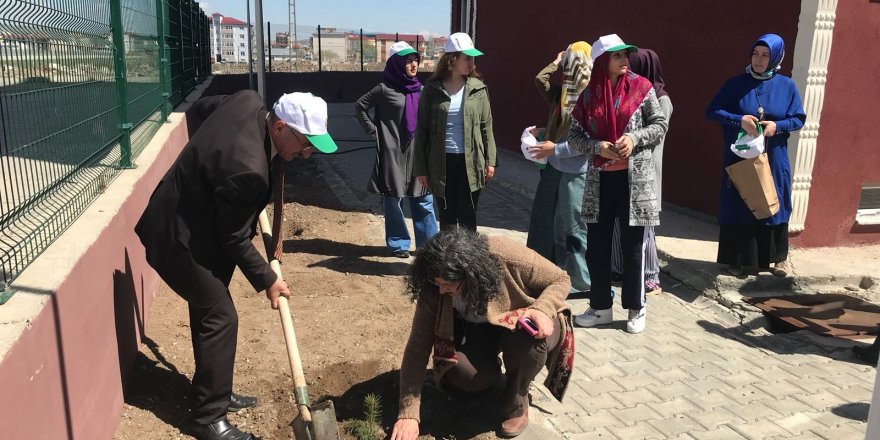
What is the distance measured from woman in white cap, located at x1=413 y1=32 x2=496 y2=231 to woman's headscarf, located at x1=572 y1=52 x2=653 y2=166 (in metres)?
1.04

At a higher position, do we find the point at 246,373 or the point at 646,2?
the point at 646,2

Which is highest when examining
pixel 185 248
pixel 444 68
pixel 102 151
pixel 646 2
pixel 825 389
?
pixel 646 2

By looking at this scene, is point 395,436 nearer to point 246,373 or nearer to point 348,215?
point 246,373

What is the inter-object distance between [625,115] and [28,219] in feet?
10.4

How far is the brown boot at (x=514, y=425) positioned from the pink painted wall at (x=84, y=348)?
5.77ft

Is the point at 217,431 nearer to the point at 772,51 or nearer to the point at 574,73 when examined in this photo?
the point at 574,73

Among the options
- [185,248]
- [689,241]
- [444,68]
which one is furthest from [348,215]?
[185,248]

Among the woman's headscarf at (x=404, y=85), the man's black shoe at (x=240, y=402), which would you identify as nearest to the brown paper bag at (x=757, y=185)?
the woman's headscarf at (x=404, y=85)

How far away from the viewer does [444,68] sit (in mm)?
5164

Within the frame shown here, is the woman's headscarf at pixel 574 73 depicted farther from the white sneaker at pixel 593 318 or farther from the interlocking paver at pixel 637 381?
the interlocking paver at pixel 637 381

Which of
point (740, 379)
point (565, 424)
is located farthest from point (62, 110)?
point (740, 379)

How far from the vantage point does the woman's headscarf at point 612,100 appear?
4.32 metres

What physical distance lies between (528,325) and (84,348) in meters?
1.83

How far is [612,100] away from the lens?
4.34 meters
